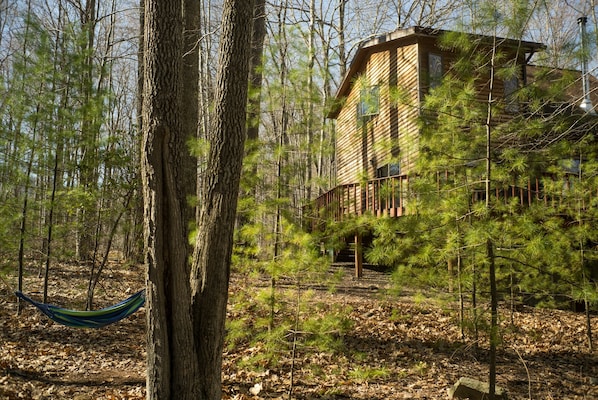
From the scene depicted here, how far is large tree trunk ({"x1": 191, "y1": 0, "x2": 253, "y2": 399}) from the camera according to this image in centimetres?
382

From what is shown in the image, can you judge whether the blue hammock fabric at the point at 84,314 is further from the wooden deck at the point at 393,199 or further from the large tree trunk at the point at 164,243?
the wooden deck at the point at 393,199

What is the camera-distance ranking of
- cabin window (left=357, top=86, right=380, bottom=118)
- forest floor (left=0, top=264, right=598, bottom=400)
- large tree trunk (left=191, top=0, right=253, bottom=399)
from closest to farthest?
1. large tree trunk (left=191, top=0, right=253, bottom=399)
2. cabin window (left=357, top=86, right=380, bottom=118)
3. forest floor (left=0, top=264, right=598, bottom=400)

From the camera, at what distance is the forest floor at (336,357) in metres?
5.35

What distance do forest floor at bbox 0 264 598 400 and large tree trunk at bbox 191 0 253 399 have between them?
4.25 ft

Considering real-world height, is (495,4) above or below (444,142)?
above

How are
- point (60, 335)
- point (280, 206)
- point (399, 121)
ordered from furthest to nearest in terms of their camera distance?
point (399, 121), point (60, 335), point (280, 206)

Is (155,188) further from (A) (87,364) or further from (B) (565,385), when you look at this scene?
(B) (565,385)

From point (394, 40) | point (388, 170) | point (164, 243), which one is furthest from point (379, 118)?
point (164, 243)

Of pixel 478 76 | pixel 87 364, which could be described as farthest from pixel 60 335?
pixel 478 76

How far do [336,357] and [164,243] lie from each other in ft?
12.7

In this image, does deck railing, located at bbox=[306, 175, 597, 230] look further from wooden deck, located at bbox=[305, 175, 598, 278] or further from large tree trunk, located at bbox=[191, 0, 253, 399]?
large tree trunk, located at bbox=[191, 0, 253, 399]

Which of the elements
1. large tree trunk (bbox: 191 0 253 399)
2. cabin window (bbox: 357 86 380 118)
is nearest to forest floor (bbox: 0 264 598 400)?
large tree trunk (bbox: 191 0 253 399)

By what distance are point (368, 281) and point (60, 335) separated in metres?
6.73

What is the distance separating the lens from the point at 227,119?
4.00 metres
